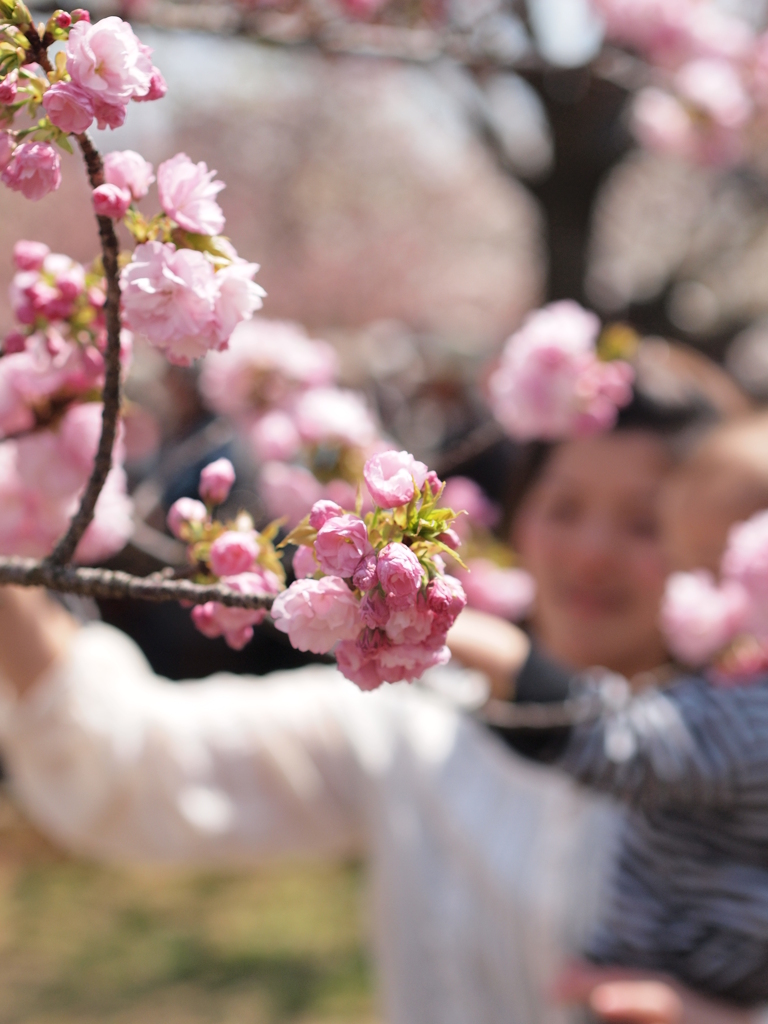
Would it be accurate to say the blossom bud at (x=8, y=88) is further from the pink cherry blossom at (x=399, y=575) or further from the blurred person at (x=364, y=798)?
the blurred person at (x=364, y=798)

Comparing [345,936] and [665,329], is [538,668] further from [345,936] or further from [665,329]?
[665,329]

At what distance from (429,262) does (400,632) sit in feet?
33.7

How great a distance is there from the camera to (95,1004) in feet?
11.0

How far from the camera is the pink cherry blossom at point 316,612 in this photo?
1.66 ft

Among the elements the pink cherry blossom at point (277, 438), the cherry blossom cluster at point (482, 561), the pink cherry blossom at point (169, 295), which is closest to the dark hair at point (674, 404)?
the cherry blossom cluster at point (482, 561)

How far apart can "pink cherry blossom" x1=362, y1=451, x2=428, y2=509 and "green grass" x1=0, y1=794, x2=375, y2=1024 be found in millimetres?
3194

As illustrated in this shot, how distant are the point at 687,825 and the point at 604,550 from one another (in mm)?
578

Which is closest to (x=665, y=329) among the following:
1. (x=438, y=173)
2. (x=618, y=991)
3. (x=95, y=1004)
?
(x=438, y=173)

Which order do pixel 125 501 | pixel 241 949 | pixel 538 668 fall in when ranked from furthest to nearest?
pixel 241 949, pixel 538 668, pixel 125 501

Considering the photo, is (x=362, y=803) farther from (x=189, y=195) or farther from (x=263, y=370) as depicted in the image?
(x=189, y=195)

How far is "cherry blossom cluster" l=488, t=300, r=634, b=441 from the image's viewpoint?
1406 millimetres

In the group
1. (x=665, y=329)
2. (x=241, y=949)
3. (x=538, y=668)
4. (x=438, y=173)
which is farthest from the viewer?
(x=438, y=173)

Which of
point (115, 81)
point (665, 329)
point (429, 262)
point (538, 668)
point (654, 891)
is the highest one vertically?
point (115, 81)

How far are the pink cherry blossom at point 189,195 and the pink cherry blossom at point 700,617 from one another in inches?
42.1
